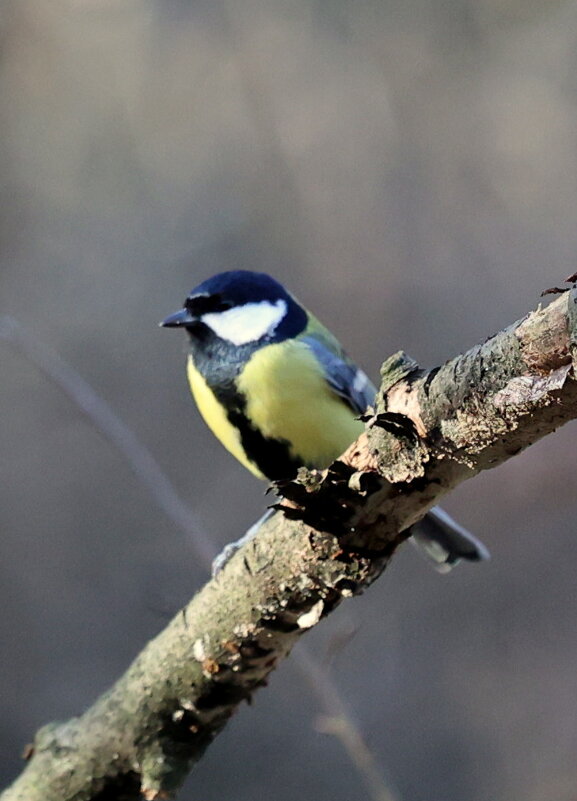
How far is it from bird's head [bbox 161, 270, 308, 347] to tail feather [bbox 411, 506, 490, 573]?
1.43 ft

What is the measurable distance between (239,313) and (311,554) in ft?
2.89

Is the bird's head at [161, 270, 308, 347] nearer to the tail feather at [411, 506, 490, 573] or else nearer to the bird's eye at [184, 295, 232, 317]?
the bird's eye at [184, 295, 232, 317]

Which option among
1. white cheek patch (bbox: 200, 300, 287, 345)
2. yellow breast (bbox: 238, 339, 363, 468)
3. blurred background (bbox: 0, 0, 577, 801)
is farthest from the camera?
blurred background (bbox: 0, 0, 577, 801)

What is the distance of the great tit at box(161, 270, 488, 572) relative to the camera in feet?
5.49

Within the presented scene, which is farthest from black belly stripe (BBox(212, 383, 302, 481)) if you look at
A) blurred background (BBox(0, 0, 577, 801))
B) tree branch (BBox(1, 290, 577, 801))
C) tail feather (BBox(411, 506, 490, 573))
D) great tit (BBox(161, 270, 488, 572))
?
blurred background (BBox(0, 0, 577, 801))

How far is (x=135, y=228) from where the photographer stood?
352 centimetres

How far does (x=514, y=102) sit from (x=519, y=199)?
13.7 inches

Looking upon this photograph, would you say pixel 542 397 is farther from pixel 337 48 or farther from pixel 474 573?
pixel 337 48

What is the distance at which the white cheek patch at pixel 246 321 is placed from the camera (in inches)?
69.6

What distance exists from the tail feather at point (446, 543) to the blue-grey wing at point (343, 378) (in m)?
0.24

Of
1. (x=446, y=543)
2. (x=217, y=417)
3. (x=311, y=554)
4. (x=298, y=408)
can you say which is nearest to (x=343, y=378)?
(x=298, y=408)

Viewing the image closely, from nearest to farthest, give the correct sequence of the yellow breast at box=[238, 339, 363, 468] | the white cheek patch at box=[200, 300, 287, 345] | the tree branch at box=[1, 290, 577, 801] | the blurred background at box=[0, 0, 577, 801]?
1. the tree branch at box=[1, 290, 577, 801]
2. the yellow breast at box=[238, 339, 363, 468]
3. the white cheek patch at box=[200, 300, 287, 345]
4. the blurred background at box=[0, 0, 577, 801]

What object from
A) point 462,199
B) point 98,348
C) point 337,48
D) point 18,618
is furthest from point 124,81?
point 18,618

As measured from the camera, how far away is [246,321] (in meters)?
1.81
